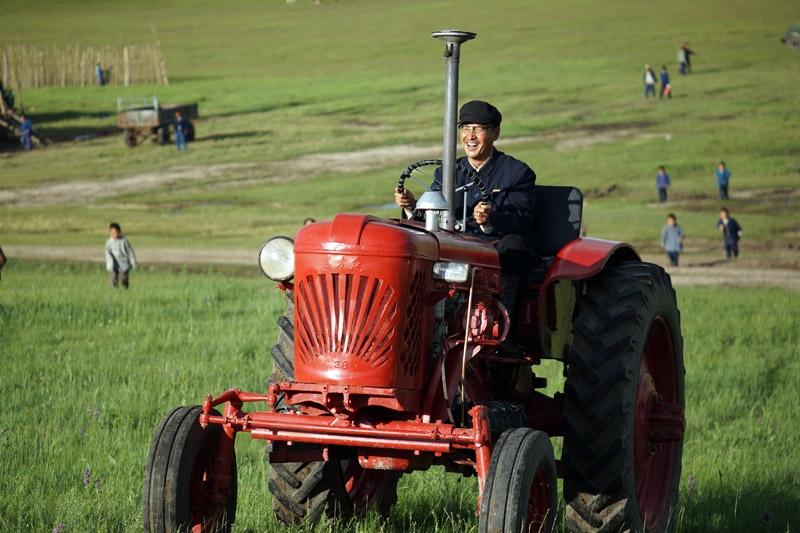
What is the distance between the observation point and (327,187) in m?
33.8

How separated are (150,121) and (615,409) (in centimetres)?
3682

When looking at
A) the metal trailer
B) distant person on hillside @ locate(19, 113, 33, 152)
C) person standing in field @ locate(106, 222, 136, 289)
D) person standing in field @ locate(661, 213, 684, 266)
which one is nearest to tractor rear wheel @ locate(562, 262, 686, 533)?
person standing in field @ locate(106, 222, 136, 289)

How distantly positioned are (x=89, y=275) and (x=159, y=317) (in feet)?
18.8

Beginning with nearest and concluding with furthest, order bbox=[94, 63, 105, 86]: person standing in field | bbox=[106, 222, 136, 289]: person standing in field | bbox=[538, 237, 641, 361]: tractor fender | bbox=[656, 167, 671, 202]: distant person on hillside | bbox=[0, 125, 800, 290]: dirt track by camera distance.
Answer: bbox=[538, 237, 641, 361]: tractor fender < bbox=[106, 222, 136, 289]: person standing in field < bbox=[0, 125, 800, 290]: dirt track < bbox=[656, 167, 671, 202]: distant person on hillside < bbox=[94, 63, 105, 86]: person standing in field

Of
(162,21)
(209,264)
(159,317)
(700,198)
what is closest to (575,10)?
(162,21)

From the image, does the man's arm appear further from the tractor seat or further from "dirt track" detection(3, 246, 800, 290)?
"dirt track" detection(3, 246, 800, 290)

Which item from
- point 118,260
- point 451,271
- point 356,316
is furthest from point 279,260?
point 118,260

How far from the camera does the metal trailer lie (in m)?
40.3

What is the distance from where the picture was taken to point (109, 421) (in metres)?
7.75

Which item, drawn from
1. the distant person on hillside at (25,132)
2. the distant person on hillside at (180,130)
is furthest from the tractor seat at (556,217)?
the distant person on hillside at (25,132)

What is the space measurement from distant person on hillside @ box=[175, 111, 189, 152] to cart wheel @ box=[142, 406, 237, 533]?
118 ft

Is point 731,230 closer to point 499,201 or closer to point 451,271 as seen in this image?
point 499,201

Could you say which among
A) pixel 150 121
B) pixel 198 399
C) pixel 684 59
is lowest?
pixel 198 399

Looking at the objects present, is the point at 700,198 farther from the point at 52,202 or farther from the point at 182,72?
the point at 182,72
